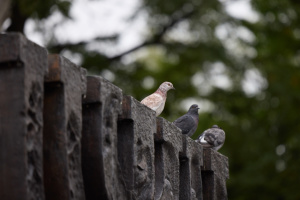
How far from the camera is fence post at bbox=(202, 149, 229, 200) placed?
23.5 feet

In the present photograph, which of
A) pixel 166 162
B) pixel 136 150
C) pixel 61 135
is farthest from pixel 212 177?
pixel 61 135

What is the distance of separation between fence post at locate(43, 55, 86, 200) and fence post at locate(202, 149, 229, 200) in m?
2.85

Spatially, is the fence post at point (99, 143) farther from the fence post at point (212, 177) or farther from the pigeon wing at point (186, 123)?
the pigeon wing at point (186, 123)

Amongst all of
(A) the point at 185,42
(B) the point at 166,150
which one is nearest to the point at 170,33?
(A) the point at 185,42

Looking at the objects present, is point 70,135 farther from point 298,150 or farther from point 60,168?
point 298,150

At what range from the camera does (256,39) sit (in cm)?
1900

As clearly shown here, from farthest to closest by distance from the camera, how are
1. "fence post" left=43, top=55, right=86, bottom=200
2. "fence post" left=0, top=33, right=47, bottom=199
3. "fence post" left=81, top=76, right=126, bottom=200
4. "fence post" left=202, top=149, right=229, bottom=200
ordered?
"fence post" left=202, top=149, right=229, bottom=200 → "fence post" left=81, top=76, right=126, bottom=200 → "fence post" left=43, top=55, right=86, bottom=200 → "fence post" left=0, top=33, right=47, bottom=199

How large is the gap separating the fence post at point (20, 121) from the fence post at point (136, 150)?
3.70 feet

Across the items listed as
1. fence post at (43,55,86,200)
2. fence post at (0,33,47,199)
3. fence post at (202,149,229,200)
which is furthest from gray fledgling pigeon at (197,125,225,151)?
fence post at (0,33,47,199)

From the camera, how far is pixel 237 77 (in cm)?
1891

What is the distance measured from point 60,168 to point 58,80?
0.50m

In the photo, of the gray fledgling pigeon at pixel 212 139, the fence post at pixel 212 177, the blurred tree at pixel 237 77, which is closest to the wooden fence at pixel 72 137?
the fence post at pixel 212 177

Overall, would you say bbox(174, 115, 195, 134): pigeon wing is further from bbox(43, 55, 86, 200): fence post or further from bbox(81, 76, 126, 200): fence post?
bbox(43, 55, 86, 200): fence post

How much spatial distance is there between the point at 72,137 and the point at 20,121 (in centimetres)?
57
